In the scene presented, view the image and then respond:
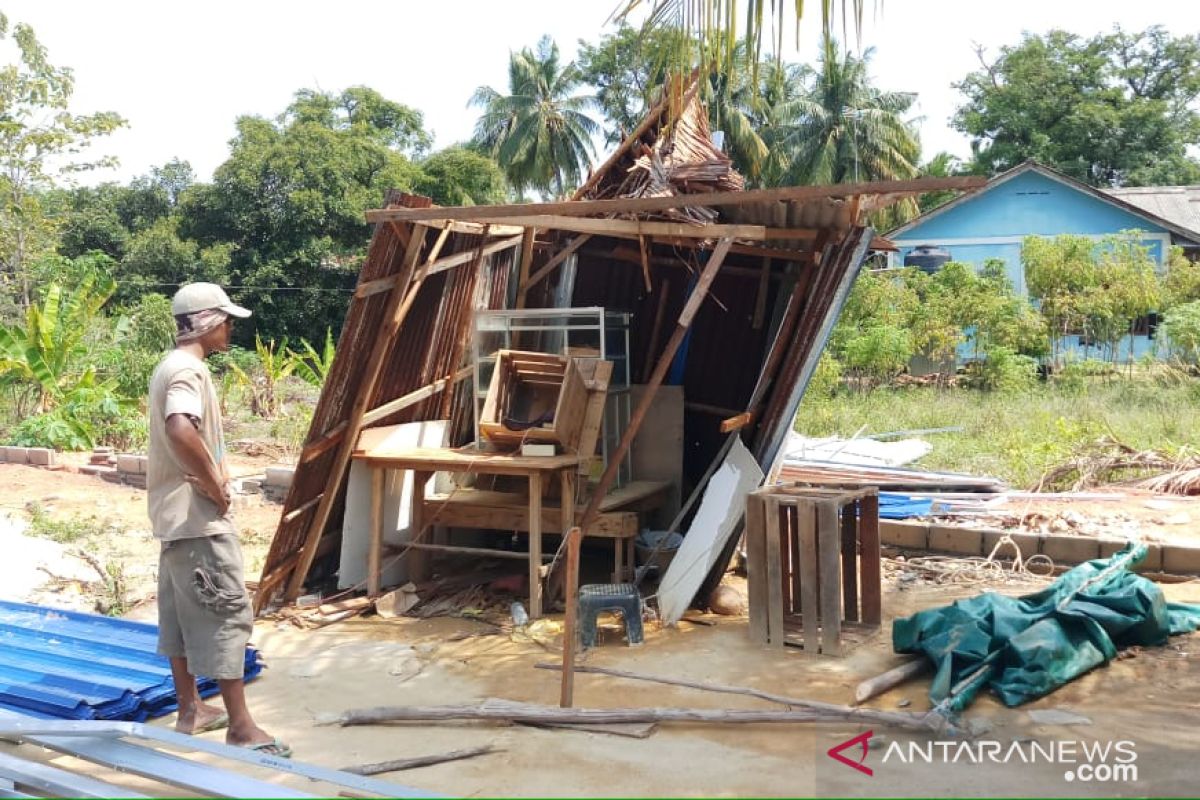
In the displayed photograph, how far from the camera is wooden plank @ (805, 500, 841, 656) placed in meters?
6.18

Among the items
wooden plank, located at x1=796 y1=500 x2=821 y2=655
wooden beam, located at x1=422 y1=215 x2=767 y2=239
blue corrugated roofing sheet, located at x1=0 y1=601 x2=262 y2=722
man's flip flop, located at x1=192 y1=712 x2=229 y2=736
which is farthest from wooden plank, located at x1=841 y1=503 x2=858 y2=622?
man's flip flop, located at x1=192 y1=712 x2=229 y2=736

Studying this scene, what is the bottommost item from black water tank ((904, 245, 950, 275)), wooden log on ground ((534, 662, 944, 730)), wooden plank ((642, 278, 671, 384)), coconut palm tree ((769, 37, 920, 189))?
wooden log on ground ((534, 662, 944, 730))

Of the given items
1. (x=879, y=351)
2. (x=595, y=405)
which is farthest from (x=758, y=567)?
(x=879, y=351)

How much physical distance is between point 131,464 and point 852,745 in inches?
400

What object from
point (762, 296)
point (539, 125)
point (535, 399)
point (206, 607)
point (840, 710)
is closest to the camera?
point (206, 607)

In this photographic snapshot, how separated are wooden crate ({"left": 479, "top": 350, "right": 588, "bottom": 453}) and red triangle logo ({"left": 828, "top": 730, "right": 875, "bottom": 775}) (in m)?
3.32

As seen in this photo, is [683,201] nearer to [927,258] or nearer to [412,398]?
[412,398]

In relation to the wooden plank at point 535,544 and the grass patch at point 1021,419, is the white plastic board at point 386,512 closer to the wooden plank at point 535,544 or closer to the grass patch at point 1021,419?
→ the wooden plank at point 535,544

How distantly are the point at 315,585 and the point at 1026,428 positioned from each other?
9.29 metres

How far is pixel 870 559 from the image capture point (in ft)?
22.0

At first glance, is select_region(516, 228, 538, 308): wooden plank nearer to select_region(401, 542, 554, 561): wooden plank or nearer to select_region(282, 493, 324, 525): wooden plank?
select_region(401, 542, 554, 561): wooden plank

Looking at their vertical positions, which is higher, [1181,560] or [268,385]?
[268,385]

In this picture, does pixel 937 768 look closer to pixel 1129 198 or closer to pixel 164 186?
pixel 1129 198

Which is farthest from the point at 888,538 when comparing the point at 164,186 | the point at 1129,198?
the point at 164,186
